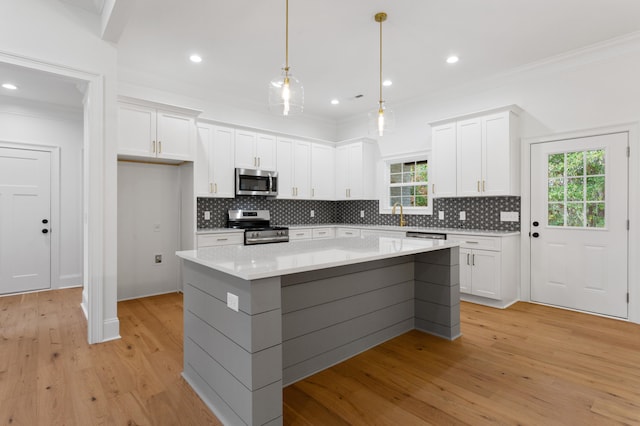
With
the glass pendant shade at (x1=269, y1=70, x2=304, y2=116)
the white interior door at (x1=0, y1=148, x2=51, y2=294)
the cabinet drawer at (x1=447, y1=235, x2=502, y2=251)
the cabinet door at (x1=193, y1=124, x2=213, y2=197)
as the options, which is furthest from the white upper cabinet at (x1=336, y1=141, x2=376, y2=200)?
the white interior door at (x1=0, y1=148, x2=51, y2=294)

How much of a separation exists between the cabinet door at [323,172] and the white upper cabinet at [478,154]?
209cm

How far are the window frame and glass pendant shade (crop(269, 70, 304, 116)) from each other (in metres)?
3.33

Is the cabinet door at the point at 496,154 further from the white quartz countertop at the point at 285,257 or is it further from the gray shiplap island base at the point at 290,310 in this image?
the white quartz countertop at the point at 285,257

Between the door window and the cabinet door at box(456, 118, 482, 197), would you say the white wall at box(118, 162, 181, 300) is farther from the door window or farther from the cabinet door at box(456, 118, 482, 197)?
the door window

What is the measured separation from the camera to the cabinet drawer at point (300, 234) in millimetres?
5477

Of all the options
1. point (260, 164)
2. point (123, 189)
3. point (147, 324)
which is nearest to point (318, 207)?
point (260, 164)

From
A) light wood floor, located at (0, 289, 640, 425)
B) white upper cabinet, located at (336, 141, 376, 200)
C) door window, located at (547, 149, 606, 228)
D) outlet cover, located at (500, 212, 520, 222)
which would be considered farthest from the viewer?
white upper cabinet, located at (336, 141, 376, 200)

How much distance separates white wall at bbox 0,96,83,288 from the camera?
4.74m

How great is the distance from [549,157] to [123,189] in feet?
18.1

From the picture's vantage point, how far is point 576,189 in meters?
3.87

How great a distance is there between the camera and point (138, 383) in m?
2.28

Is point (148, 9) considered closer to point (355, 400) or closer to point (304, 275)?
point (304, 275)

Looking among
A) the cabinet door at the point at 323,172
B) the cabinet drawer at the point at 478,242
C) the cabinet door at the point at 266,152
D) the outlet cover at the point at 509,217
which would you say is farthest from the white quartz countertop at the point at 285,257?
the cabinet door at the point at 323,172

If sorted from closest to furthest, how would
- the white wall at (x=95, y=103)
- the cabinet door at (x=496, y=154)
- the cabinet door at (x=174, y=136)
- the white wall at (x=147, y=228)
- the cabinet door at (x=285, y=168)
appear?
1. the white wall at (x=95, y=103)
2. the cabinet door at (x=496, y=154)
3. the cabinet door at (x=174, y=136)
4. the white wall at (x=147, y=228)
5. the cabinet door at (x=285, y=168)
